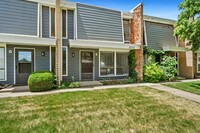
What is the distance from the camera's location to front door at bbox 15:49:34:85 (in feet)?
32.3

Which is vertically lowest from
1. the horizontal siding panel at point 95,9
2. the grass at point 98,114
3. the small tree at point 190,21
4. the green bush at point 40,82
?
the grass at point 98,114

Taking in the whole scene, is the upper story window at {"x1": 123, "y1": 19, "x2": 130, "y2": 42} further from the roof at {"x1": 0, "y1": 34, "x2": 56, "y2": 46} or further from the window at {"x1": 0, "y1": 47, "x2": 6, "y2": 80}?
the window at {"x1": 0, "y1": 47, "x2": 6, "y2": 80}

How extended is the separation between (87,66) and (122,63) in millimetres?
3301

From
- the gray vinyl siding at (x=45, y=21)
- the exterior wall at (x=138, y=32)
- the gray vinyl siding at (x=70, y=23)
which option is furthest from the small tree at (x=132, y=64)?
the gray vinyl siding at (x=45, y=21)

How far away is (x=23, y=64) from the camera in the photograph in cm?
1002

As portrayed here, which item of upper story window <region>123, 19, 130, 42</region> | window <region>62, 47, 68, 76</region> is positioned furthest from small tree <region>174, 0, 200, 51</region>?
window <region>62, 47, 68, 76</region>

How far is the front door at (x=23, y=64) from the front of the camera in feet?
32.3

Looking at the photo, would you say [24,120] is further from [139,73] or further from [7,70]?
[139,73]

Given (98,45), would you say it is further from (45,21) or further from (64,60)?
(45,21)

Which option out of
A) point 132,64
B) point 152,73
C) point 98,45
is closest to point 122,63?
point 132,64

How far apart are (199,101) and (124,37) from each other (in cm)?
840

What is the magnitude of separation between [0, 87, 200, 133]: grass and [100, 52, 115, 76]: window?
509 centimetres

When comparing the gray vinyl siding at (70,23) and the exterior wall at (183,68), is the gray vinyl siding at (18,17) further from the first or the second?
the exterior wall at (183,68)

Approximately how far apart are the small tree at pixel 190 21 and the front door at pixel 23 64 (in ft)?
35.8
